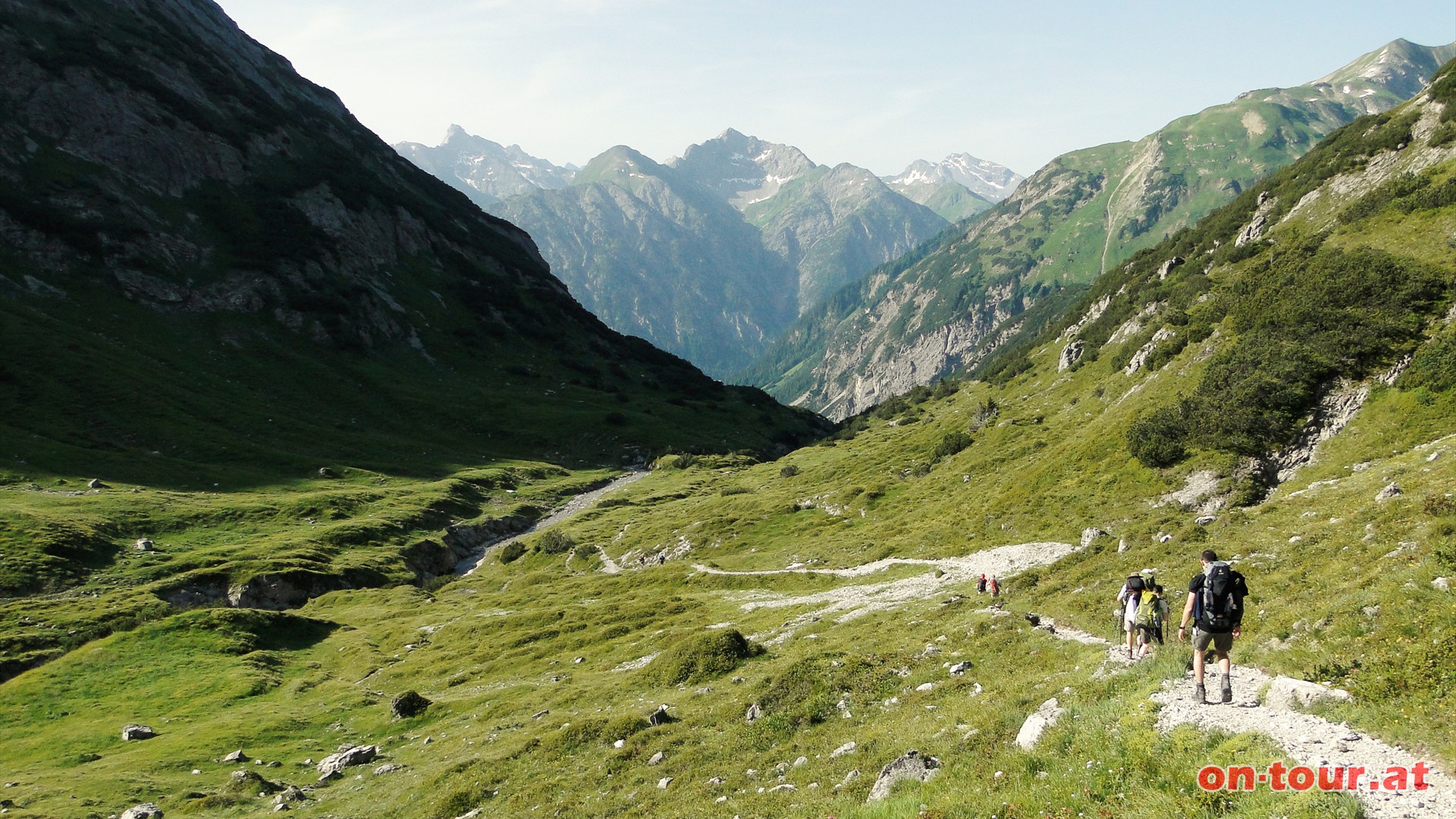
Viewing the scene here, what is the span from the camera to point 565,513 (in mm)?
111500

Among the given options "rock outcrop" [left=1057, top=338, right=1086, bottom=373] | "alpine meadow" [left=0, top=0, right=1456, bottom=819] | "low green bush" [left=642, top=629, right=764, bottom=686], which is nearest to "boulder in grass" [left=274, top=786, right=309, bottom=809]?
"alpine meadow" [left=0, top=0, right=1456, bottom=819]

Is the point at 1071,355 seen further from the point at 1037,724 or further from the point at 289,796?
the point at 289,796

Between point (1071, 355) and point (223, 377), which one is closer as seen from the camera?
point (1071, 355)

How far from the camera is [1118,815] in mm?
10016

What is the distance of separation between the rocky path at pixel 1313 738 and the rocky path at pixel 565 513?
6964 cm

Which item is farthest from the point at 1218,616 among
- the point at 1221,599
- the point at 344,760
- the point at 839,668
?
the point at 344,760

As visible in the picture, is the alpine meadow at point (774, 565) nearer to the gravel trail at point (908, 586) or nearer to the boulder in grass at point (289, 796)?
the boulder in grass at point (289, 796)

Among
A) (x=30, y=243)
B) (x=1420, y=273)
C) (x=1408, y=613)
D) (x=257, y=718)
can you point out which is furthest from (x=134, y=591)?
(x=30, y=243)

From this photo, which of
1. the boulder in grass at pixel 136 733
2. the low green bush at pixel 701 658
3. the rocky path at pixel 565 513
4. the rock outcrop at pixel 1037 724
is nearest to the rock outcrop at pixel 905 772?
the rock outcrop at pixel 1037 724

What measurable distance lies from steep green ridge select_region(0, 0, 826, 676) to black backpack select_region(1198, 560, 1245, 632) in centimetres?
6642

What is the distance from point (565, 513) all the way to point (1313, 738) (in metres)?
108

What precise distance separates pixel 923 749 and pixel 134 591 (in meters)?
69.7

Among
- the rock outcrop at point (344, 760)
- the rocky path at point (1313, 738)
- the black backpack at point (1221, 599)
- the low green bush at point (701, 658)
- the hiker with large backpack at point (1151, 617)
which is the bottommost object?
the rock outcrop at point (344, 760)

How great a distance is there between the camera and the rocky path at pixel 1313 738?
854cm
